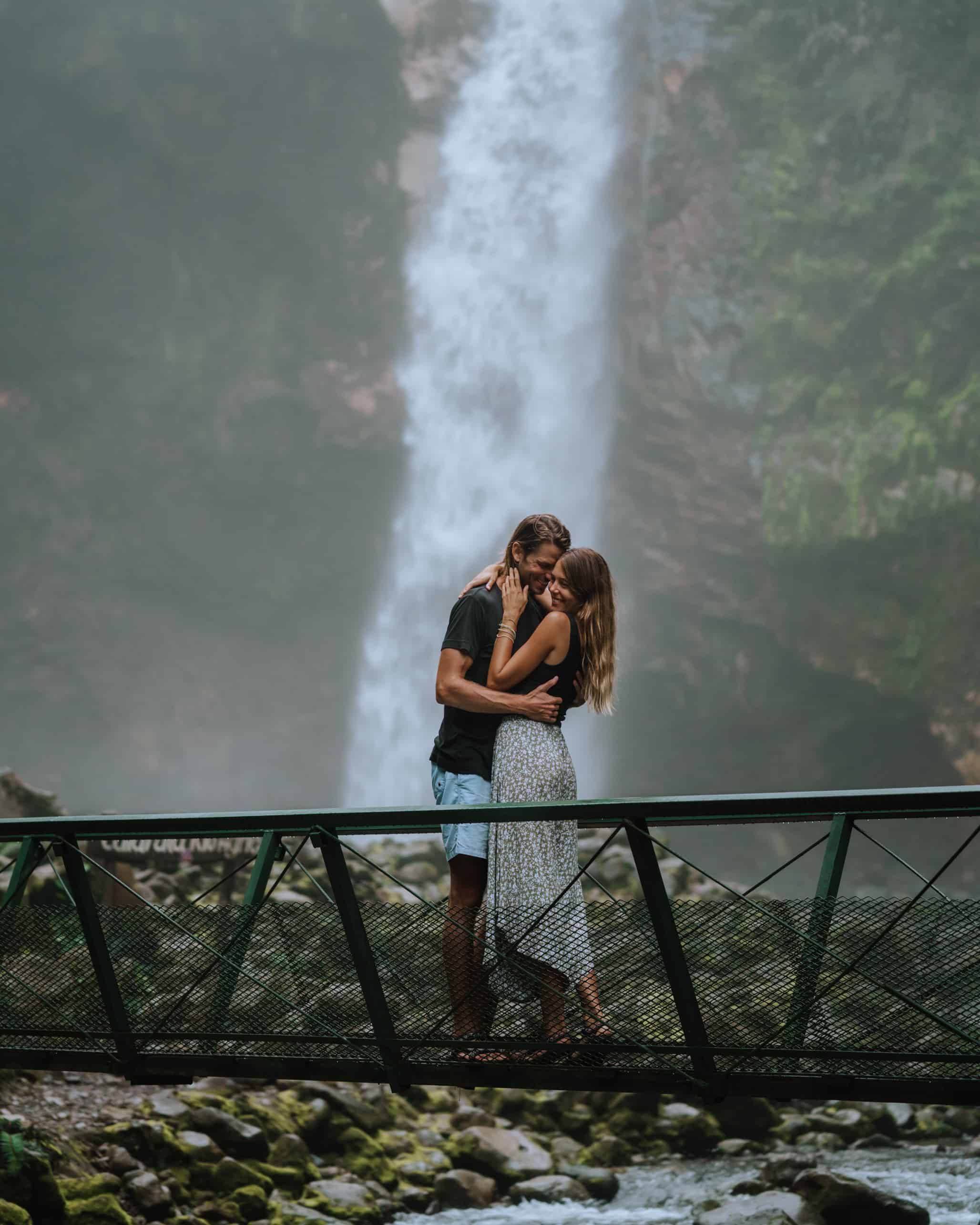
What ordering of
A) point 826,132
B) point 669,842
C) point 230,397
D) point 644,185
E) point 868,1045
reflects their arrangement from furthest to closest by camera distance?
point 230,397, point 644,185, point 826,132, point 669,842, point 868,1045

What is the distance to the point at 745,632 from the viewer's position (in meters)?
23.3

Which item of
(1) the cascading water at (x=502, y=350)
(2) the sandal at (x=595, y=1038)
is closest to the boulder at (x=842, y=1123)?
(2) the sandal at (x=595, y=1038)

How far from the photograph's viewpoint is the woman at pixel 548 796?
3.38 metres

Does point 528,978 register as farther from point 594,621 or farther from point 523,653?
point 594,621

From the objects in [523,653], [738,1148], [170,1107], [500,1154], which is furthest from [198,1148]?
[523,653]

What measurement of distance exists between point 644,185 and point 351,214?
6947 mm

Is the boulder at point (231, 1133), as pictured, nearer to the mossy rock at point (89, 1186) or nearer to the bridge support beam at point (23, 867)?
the mossy rock at point (89, 1186)

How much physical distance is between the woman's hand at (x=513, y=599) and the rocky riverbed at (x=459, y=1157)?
3950 millimetres

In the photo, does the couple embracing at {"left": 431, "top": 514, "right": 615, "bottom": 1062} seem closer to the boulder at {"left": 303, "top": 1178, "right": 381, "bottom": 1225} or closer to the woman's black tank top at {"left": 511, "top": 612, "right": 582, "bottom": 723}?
the woman's black tank top at {"left": 511, "top": 612, "right": 582, "bottom": 723}

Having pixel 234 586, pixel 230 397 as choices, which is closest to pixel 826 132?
pixel 230 397

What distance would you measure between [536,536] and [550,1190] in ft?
16.9

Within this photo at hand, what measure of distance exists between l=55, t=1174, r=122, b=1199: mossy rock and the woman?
3.63 metres

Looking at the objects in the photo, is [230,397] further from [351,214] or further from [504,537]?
[504,537]

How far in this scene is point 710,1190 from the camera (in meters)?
7.42
